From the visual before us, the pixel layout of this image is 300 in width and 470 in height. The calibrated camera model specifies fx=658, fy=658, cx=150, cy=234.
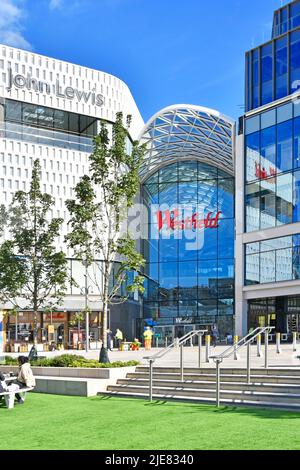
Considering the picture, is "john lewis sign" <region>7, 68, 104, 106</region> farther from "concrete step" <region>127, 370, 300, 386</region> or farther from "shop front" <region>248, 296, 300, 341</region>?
"concrete step" <region>127, 370, 300, 386</region>

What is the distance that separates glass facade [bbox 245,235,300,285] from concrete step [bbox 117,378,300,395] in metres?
24.5

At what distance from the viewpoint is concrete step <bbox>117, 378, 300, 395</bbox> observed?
14.2m

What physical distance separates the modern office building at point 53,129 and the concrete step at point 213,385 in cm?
3046

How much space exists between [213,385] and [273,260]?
88.9 feet

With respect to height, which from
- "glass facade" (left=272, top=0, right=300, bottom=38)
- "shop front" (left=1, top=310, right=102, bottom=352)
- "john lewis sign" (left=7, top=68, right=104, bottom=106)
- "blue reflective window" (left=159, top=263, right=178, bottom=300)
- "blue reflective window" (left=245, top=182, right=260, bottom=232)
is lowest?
"shop front" (left=1, top=310, right=102, bottom=352)

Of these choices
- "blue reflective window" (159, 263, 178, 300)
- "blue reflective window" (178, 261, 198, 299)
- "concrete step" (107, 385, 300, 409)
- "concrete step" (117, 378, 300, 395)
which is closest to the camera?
"concrete step" (107, 385, 300, 409)

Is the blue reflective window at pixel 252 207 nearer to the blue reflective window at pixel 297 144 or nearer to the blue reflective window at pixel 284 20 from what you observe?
→ the blue reflective window at pixel 297 144

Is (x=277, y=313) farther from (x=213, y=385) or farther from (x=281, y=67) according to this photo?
(x=213, y=385)

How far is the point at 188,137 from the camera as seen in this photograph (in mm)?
54594

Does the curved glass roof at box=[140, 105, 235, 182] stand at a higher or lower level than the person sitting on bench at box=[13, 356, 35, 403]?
higher

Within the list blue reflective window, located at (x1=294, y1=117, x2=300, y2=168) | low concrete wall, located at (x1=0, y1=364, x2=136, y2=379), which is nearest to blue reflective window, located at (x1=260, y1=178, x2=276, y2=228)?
blue reflective window, located at (x1=294, y1=117, x2=300, y2=168)

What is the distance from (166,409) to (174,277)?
46.7 meters

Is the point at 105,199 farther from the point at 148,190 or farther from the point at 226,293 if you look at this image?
the point at 148,190

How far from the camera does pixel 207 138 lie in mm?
52969
